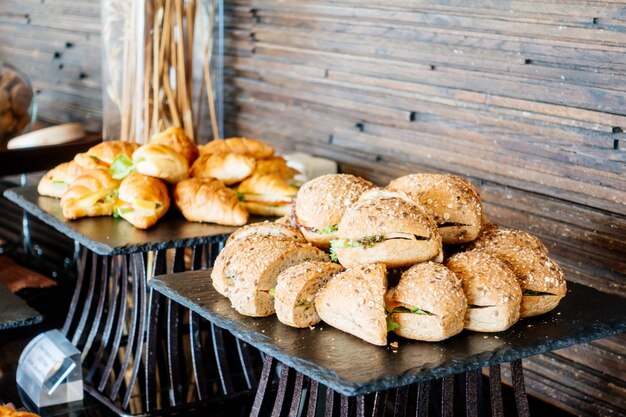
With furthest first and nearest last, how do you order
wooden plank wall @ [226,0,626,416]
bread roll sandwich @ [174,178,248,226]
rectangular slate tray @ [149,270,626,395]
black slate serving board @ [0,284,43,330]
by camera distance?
bread roll sandwich @ [174,178,248,226]
wooden plank wall @ [226,0,626,416]
black slate serving board @ [0,284,43,330]
rectangular slate tray @ [149,270,626,395]

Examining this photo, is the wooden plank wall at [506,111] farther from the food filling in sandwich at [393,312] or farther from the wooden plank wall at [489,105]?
the food filling in sandwich at [393,312]

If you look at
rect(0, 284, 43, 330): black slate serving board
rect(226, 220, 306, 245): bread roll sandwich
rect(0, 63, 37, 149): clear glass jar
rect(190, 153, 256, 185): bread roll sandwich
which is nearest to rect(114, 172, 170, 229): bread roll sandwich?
rect(190, 153, 256, 185): bread roll sandwich

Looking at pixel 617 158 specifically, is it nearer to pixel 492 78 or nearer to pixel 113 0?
pixel 492 78

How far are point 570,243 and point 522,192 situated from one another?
0.25 metres

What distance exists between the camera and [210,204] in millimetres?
3010

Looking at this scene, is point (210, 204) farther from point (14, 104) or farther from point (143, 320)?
point (14, 104)

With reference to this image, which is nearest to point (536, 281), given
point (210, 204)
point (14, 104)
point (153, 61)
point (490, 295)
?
point (490, 295)

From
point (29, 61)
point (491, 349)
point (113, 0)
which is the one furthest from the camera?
point (29, 61)

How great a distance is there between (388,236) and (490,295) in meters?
0.26

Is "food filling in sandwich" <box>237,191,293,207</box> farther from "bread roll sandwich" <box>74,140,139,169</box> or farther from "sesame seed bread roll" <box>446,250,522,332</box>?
"sesame seed bread roll" <box>446,250,522,332</box>

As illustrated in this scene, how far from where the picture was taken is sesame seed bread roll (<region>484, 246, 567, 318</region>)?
2076 millimetres

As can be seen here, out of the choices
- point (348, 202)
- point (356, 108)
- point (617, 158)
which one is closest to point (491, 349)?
point (348, 202)

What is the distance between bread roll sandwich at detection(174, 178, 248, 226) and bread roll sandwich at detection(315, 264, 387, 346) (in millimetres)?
1034

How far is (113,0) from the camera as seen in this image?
3.96 m
